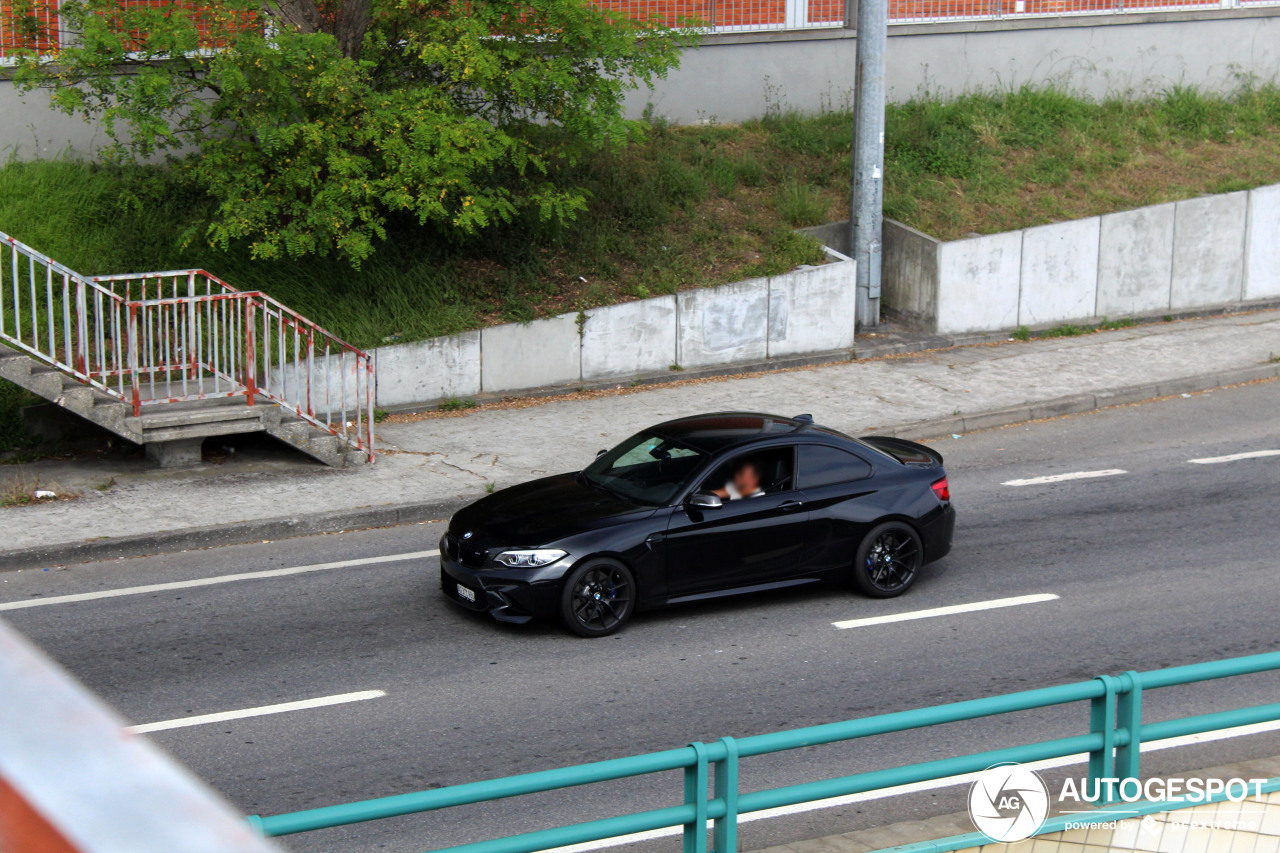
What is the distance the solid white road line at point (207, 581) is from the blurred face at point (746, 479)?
117 inches

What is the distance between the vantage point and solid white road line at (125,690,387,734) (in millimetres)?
7816

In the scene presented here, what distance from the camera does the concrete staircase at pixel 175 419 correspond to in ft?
40.8

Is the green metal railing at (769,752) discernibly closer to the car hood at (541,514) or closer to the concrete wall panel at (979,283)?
the car hood at (541,514)

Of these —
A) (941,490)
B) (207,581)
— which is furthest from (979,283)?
(207,581)

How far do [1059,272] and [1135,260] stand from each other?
1.45 m

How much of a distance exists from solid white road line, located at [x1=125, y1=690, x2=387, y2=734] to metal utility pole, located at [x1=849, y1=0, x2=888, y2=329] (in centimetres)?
1278

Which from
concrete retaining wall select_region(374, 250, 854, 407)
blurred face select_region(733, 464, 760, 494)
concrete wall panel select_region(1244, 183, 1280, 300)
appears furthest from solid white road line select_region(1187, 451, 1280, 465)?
concrete wall panel select_region(1244, 183, 1280, 300)

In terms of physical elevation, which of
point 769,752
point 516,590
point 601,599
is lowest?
point 601,599

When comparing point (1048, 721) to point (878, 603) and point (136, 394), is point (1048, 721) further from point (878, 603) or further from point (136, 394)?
point (136, 394)

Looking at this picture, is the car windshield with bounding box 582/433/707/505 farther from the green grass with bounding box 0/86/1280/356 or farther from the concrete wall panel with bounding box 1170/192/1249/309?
the concrete wall panel with bounding box 1170/192/1249/309

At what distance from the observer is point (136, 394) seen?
12.7 meters

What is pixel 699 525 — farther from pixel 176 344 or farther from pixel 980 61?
pixel 980 61

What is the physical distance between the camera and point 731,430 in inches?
408

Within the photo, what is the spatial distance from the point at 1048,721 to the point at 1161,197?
1561cm
